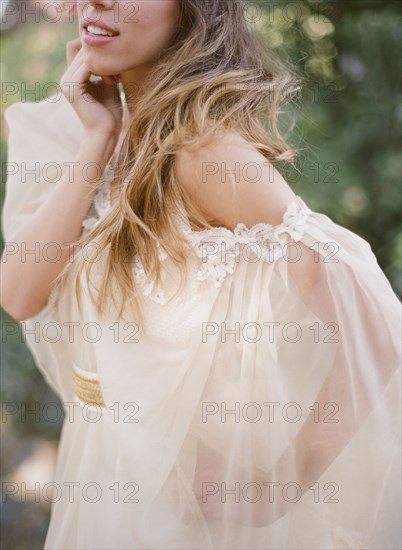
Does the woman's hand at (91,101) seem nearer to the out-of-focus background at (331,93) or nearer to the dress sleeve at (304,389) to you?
the dress sleeve at (304,389)

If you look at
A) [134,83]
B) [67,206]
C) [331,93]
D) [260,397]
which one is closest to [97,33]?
[134,83]

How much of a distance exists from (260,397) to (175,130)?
42cm

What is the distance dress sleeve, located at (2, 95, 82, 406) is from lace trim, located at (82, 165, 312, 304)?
1.08ft

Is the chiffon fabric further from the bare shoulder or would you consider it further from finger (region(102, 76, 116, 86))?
finger (region(102, 76, 116, 86))

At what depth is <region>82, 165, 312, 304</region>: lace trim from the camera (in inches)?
38.5

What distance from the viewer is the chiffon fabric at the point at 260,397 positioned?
984mm

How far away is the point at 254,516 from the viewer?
3.33 feet

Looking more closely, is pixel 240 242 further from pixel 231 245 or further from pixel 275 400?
pixel 275 400

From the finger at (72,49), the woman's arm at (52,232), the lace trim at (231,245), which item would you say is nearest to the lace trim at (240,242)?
the lace trim at (231,245)

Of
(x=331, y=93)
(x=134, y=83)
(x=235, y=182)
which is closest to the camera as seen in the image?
(x=235, y=182)

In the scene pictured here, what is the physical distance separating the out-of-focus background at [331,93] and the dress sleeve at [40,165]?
0.68 metres

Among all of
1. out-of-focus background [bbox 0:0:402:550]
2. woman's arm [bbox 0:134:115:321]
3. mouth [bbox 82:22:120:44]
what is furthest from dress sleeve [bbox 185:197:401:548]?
out-of-focus background [bbox 0:0:402:550]

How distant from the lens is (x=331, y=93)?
2096mm

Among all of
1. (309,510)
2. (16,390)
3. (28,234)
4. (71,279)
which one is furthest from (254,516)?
(16,390)
